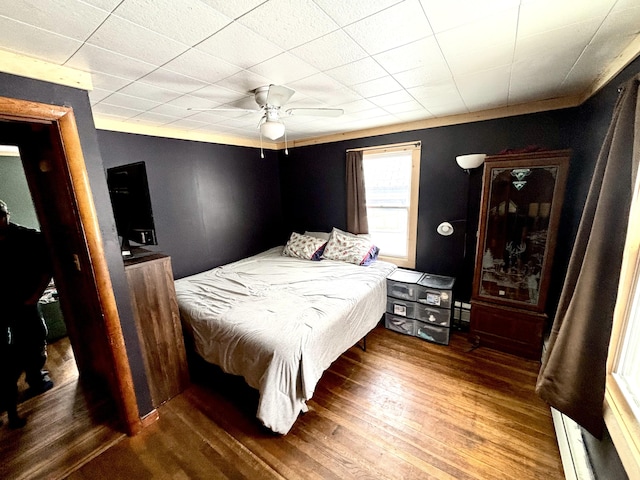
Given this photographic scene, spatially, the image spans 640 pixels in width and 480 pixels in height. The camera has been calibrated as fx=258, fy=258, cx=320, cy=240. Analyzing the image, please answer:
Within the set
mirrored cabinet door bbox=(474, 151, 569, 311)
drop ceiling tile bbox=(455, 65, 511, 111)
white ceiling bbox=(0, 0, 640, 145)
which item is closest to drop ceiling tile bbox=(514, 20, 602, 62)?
white ceiling bbox=(0, 0, 640, 145)

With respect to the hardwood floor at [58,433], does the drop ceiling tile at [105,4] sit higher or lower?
higher

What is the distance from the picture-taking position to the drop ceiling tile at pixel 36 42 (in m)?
1.10

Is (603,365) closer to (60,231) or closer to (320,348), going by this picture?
(320,348)

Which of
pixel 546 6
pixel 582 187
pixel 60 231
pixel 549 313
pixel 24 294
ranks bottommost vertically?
pixel 549 313

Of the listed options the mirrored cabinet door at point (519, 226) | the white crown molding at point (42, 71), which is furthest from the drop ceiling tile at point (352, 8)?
the mirrored cabinet door at point (519, 226)

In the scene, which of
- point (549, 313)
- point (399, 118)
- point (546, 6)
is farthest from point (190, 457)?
point (399, 118)

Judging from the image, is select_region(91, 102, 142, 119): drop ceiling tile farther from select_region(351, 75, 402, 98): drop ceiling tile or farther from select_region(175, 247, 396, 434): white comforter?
select_region(351, 75, 402, 98): drop ceiling tile

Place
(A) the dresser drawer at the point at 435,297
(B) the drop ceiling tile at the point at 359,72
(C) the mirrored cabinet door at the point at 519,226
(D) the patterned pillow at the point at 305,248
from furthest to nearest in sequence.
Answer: (D) the patterned pillow at the point at 305,248 < (A) the dresser drawer at the point at 435,297 < (C) the mirrored cabinet door at the point at 519,226 < (B) the drop ceiling tile at the point at 359,72

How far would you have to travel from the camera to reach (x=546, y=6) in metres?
1.07

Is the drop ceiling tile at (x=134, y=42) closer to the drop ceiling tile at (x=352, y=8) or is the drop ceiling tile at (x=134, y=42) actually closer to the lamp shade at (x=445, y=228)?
the drop ceiling tile at (x=352, y=8)

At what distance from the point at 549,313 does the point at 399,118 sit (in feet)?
8.07

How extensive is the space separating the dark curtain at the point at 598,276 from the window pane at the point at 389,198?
198 centimetres

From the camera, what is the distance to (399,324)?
294cm

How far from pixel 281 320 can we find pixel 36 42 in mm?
1984
